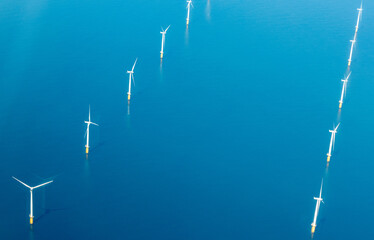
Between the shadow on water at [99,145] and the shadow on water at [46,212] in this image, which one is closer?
the shadow on water at [46,212]

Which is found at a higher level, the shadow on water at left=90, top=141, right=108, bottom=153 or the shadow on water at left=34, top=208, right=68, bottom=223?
the shadow on water at left=90, top=141, right=108, bottom=153

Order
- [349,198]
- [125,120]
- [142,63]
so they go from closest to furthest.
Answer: [349,198], [125,120], [142,63]

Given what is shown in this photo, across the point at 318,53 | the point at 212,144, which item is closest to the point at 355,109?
the point at 318,53

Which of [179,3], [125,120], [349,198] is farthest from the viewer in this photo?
[179,3]

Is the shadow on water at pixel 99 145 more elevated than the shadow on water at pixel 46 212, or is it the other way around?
the shadow on water at pixel 99 145

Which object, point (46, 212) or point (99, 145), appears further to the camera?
point (99, 145)

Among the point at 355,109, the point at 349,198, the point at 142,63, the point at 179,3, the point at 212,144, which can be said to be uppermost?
the point at 179,3

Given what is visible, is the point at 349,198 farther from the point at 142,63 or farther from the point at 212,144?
the point at 142,63

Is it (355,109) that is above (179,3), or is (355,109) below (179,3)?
below

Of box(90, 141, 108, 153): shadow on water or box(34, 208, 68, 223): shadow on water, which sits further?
box(90, 141, 108, 153): shadow on water

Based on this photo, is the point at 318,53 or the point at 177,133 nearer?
the point at 177,133

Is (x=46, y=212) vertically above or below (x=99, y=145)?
below
